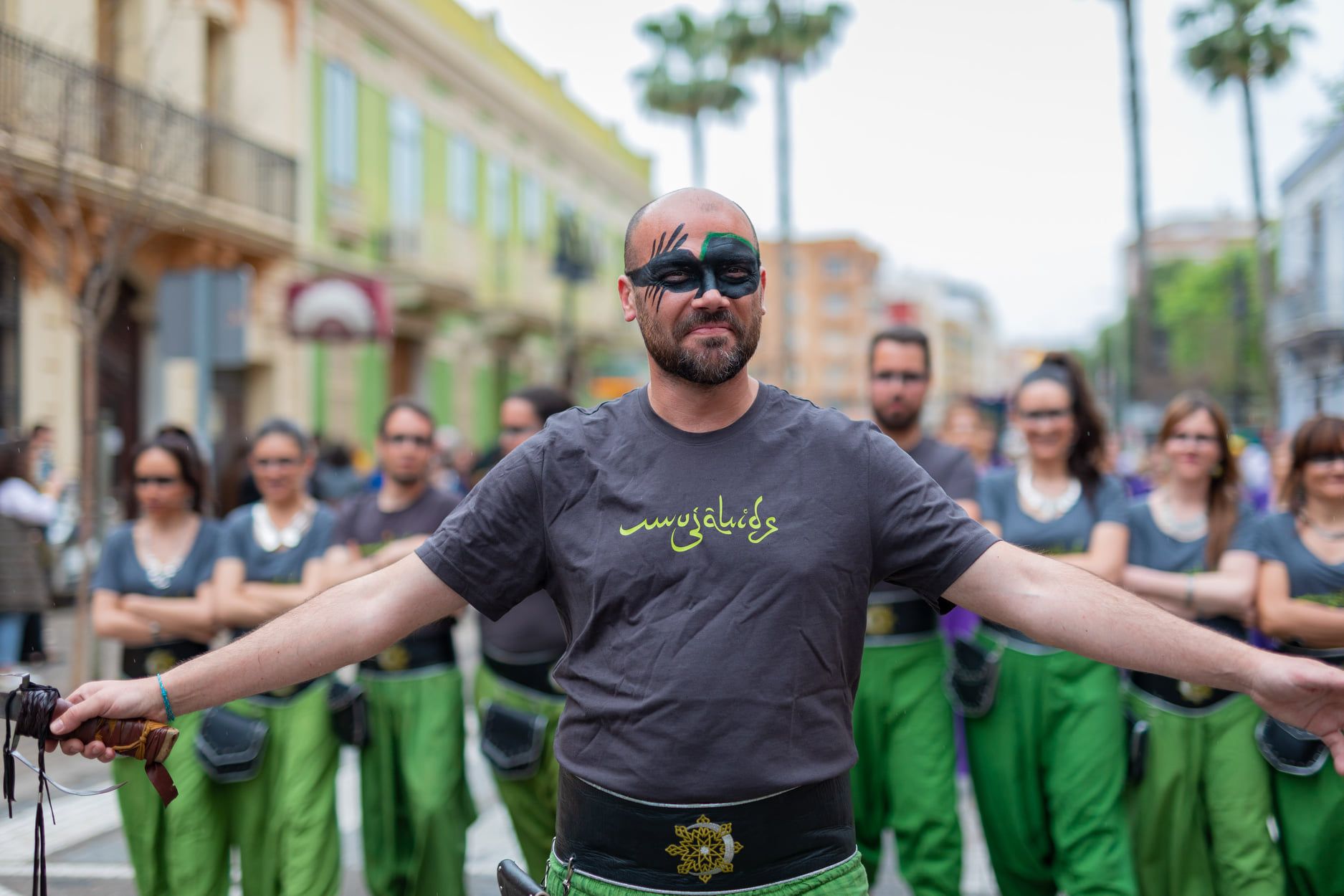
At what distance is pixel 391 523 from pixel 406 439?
0.35 m

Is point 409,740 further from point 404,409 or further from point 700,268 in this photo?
point 700,268

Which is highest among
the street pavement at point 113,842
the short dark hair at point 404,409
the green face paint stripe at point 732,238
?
the green face paint stripe at point 732,238

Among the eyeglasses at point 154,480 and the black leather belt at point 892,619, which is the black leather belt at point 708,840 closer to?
the black leather belt at point 892,619

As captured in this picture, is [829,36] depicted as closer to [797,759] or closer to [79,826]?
[79,826]

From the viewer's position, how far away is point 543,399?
548 cm

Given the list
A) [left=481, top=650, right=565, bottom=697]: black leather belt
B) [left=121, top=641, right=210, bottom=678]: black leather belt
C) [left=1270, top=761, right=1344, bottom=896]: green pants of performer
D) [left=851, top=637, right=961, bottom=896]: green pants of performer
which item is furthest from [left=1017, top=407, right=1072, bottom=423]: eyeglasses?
[left=121, top=641, right=210, bottom=678]: black leather belt

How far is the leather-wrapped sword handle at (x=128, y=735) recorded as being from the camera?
2318mm

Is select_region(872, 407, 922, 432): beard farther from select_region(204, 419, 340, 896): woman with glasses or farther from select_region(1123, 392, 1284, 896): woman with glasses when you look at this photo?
select_region(204, 419, 340, 896): woman with glasses

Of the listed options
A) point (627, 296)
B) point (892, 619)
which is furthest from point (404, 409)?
point (627, 296)

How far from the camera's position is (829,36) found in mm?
29250

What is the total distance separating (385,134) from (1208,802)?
2004cm

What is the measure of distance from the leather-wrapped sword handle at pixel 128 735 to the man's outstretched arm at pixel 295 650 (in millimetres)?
14

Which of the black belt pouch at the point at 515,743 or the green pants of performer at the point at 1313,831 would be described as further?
the black belt pouch at the point at 515,743

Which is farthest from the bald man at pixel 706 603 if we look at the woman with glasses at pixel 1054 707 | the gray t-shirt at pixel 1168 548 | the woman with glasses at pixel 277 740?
the gray t-shirt at pixel 1168 548
